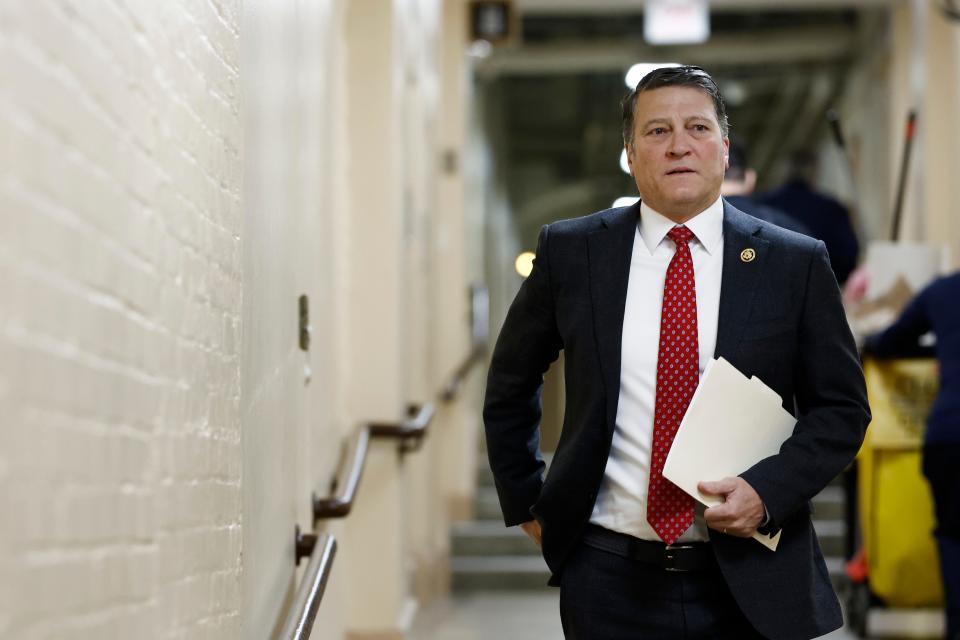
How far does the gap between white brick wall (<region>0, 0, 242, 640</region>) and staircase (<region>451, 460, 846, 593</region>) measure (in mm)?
5398

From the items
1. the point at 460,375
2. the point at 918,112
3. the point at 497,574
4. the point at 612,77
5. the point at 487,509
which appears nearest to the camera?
the point at 497,574

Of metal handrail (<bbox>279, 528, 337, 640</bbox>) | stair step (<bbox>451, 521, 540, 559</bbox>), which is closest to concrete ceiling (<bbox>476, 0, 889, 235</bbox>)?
stair step (<bbox>451, 521, 540, 559</bbox>)

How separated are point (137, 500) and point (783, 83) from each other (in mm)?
13307

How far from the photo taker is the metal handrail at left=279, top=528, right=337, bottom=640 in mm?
2799

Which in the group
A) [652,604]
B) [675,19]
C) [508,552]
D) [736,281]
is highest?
[675,19]

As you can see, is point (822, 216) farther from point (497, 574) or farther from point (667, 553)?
point (667, 553)

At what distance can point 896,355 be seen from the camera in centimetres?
543

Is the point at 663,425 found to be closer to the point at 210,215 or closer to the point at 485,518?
the point at 210,215

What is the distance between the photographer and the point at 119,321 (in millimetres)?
1829

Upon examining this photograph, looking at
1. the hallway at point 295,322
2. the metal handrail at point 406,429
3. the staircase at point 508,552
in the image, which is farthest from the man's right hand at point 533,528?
the staircase at point 508,552

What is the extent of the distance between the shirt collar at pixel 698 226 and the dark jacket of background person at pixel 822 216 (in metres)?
4.30

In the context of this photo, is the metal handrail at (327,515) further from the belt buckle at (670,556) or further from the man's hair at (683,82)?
the man's hair at (683,82)

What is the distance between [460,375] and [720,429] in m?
5.98

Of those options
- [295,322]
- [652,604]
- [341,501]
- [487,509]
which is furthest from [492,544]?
[652,604]
